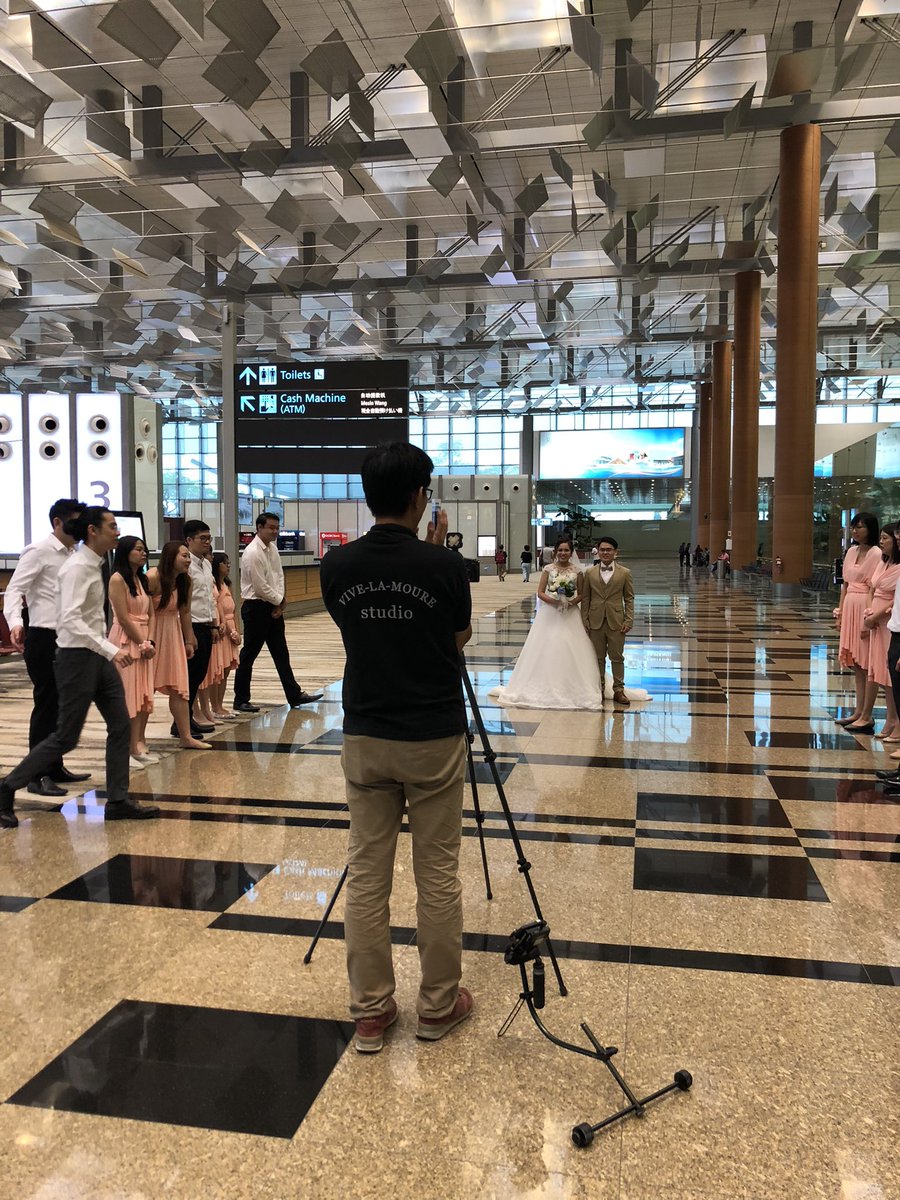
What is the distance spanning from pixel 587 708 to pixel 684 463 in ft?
143

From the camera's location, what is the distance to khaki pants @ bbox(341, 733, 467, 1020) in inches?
91.7

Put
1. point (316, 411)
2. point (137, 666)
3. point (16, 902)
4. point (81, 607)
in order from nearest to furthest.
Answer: point (16, 902)
point (81, 607)
point (137, 666)
point (316, 411)

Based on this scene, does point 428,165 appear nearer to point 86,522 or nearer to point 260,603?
point 260,603

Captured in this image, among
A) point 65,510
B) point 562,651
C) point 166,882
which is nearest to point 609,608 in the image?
point 562,651

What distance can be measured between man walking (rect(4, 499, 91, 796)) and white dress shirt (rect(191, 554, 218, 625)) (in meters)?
1.26

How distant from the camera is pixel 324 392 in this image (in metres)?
8.73

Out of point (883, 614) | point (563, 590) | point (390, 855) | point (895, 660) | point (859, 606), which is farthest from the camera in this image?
point (563, 590)

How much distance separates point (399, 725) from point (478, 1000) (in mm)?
945

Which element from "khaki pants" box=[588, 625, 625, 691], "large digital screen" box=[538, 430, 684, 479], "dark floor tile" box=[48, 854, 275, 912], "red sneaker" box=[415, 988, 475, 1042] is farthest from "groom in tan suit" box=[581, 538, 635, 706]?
"large digital screen" box=[538, 430, 684, 479]

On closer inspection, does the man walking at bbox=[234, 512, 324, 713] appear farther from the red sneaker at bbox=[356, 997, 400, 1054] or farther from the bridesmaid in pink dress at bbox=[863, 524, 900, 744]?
the red sneaker at bbox=[356, 997, 400, 1054]

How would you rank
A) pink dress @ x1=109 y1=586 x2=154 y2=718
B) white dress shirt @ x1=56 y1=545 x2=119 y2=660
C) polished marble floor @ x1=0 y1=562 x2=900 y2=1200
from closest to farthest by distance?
polished marble floor @ x1=0 y1=562 x2=900 y2=1200 → white dress shirt @ x1=56 y1=545 x2=119 y2=660 → pink dress @ x1=109 y1=586 x2=154 y2=718

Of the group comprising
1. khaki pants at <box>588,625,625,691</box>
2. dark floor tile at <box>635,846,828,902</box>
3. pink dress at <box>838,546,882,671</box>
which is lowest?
dark floor tile at <box>635,846,828,902</box>

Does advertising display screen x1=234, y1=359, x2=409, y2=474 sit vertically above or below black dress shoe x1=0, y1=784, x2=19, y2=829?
above

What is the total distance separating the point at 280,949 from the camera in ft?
9.66
